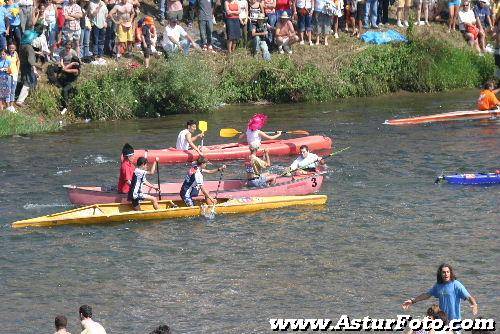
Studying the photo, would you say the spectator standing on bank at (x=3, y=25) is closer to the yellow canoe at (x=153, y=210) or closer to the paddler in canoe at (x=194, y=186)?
the yellow canoe at (x=153, y=210)

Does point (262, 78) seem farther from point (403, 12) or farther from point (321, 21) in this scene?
point (403, 12)

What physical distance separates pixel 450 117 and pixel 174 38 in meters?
8.83

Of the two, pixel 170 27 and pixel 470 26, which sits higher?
pixel 170 27

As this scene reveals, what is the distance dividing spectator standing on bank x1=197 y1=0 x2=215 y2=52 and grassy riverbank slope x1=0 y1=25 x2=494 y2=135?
53cm

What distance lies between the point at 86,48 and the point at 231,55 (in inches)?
203

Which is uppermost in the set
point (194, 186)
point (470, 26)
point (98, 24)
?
point (98, 24)

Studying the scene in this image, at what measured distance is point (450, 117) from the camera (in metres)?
34.3

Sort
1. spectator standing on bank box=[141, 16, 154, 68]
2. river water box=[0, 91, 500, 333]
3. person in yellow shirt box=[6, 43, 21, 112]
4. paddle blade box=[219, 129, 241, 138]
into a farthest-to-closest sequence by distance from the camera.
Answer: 1. spectator standing on bank box=[141, 16, 154, 68]
2. person in yellow shirt box=[6, 43, 21, 112]
3. paddle blade box=[219, 129, 241, 138]
4. river water box=[0, 91, 500, 333]

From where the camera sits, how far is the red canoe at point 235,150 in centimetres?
2941

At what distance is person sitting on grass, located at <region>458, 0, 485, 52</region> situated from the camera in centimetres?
4125

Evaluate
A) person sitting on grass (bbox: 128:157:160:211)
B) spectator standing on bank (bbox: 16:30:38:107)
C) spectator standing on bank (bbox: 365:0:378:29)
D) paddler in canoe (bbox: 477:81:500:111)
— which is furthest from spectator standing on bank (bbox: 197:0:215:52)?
person sitting on grass (bbox: 128:157:160:211)

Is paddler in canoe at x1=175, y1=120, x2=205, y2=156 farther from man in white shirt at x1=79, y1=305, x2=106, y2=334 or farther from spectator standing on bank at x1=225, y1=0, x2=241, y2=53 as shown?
man in white shirt at x1=79, y1=305, x2=106, y2=334

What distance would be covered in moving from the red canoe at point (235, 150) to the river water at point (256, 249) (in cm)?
31

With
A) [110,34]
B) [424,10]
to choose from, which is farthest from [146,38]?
[424,10]
